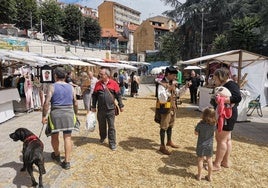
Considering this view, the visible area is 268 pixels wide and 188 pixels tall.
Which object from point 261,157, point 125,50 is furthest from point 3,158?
point 125,50

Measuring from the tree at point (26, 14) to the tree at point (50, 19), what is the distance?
154cm

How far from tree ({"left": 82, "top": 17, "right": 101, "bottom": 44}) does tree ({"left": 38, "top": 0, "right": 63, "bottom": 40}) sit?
1295 centimetres

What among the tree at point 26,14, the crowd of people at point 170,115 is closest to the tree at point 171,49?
the tree at point 26,14

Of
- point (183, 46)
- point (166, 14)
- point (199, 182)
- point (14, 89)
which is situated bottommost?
point (199, 182)

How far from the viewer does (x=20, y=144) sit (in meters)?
7.06

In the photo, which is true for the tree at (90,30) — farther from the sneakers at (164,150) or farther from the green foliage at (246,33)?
the sneakers at (164,150)

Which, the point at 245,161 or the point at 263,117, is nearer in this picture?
the point at 245,161

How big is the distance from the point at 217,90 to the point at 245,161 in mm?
1892

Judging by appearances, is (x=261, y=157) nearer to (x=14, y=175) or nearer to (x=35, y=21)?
(x=14, y=175)

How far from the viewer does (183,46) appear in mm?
41688


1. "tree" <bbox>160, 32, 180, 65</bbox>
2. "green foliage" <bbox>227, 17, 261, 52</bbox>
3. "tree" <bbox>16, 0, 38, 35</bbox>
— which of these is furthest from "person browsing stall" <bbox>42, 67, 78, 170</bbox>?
"tree" <bbox>16, 0, 38, 35</bbox>

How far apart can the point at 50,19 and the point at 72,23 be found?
25.0 feet

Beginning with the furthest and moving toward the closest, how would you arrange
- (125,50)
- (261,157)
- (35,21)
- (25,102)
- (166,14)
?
(125,50)
(35,21)
(166,14)
(25,102)
(261,157)

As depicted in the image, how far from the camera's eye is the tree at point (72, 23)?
2329 inches
